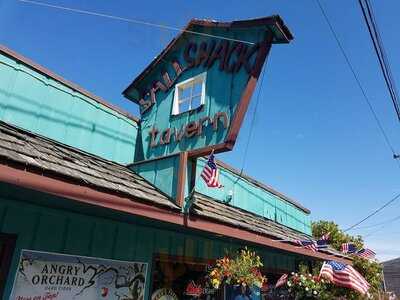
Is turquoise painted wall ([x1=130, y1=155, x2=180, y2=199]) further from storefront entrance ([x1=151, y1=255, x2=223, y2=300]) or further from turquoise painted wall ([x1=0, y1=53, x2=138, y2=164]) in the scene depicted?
storefront entrance ([x1=151, y1=255, x2=223, y2=300])

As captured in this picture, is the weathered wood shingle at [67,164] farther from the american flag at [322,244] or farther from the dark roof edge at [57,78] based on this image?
the american flag at [322,244]

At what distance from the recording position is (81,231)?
5.30 metres

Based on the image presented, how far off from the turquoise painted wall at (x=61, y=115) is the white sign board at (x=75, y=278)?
2.27 metres

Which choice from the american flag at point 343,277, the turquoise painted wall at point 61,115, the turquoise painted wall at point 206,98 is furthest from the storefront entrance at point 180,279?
the american flag at point 343,277

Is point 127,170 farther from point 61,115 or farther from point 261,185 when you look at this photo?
point 261,185

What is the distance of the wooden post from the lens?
5.94 metres

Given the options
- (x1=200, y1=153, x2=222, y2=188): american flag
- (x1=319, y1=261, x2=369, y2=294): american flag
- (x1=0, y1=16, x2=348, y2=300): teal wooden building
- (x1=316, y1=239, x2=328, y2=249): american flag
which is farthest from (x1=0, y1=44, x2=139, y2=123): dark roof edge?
(x1=319, y1=261, x2=369, y2=294): american flag

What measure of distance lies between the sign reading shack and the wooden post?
0.16 metres

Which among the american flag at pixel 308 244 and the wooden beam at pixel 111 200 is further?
the american flag at pixel 308 244

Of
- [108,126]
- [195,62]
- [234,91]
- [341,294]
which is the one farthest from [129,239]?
[341,294]

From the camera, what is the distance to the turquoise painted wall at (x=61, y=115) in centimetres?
593

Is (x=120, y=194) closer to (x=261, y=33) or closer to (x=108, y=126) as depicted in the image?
(x=108, y=126)

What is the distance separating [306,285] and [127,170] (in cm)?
486

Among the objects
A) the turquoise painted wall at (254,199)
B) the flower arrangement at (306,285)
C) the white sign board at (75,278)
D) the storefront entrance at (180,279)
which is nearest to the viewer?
the white sign board at (75,278)
